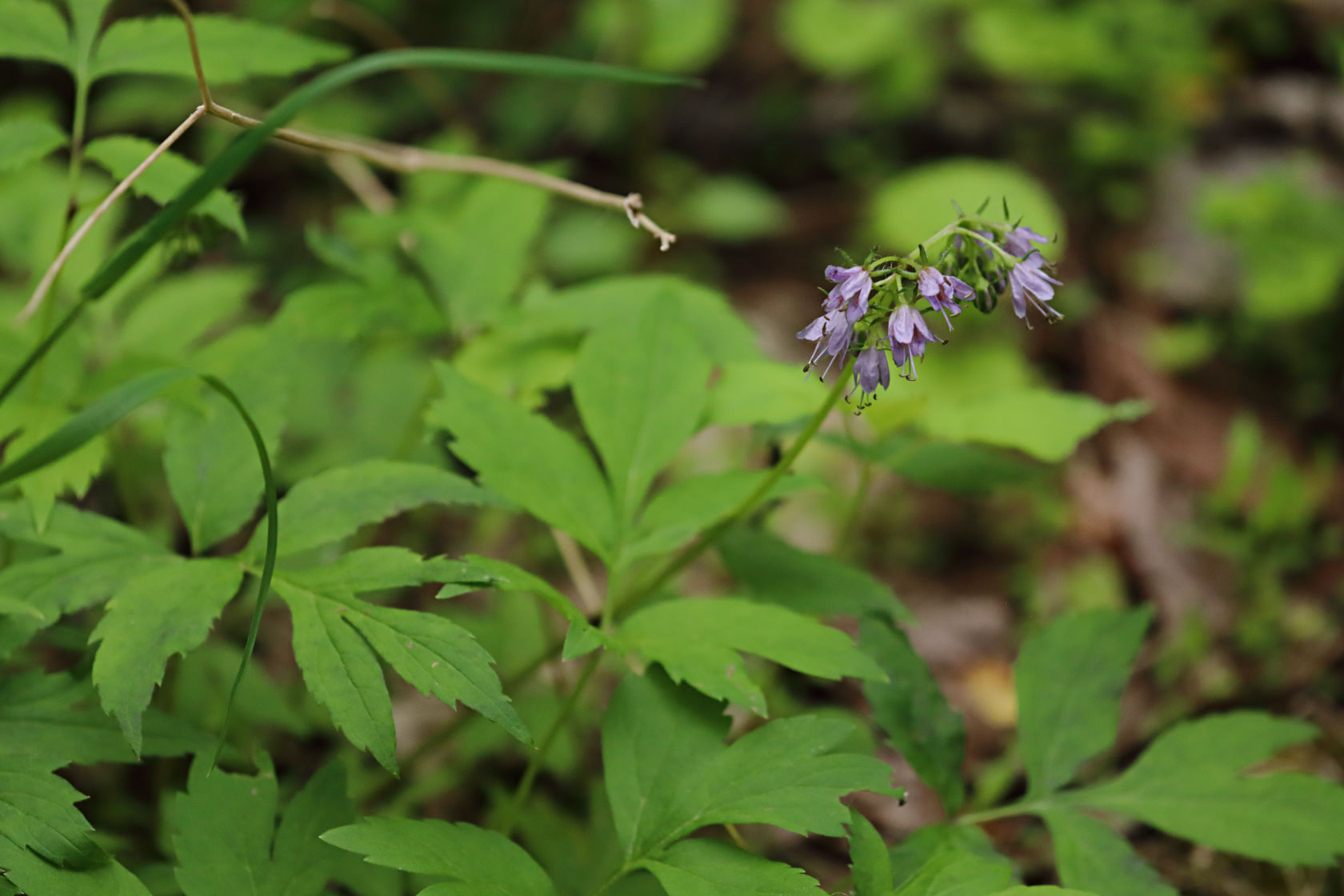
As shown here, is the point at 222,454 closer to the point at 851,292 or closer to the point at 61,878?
the point at 61,878

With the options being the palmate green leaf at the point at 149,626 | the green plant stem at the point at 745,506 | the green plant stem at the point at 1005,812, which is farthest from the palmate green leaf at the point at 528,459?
the green plant stem at the point at 1005,812

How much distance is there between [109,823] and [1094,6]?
15.1 ft

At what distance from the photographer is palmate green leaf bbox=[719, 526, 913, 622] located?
5.81ft

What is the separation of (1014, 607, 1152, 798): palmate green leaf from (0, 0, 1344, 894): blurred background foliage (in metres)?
0.34

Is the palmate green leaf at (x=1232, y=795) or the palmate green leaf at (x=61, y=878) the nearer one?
the palmate green leaf at (x=61, y=878)

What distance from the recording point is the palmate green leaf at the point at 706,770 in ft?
4.54

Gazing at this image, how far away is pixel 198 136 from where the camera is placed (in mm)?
4527

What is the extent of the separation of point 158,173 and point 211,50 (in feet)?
0.96

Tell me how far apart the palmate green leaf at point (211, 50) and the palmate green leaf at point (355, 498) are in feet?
2.49

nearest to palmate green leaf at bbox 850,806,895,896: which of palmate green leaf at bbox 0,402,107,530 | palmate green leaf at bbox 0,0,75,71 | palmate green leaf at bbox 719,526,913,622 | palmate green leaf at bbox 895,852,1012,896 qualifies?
palmate green leaf at bbox 895,852,1012,896

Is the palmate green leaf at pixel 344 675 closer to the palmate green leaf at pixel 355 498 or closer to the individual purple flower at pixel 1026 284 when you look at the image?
the palmate green leaf at pixel 355 498

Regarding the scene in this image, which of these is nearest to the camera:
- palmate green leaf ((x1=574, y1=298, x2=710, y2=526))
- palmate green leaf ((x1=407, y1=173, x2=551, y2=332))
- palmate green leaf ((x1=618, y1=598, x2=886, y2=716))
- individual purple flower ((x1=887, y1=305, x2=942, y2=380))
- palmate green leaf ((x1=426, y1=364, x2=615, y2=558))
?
individual purple flower ((x1=887, y1=305, x2=942, y2=380))

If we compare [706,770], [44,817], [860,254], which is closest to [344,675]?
[44,817]

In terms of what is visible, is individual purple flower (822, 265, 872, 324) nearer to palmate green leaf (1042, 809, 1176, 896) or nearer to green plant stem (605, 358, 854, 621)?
green plant stem (605, 358, 854, 621)
